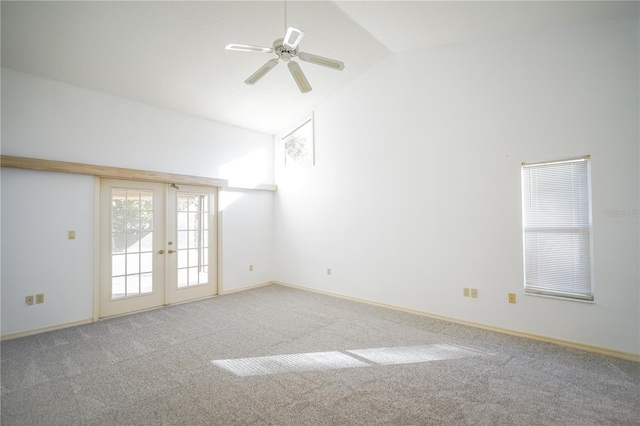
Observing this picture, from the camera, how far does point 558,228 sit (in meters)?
3.36

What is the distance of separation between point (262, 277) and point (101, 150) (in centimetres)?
348

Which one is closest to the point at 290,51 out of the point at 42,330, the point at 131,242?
the point at 131,242

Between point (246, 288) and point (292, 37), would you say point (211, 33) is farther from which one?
point (246, 288)

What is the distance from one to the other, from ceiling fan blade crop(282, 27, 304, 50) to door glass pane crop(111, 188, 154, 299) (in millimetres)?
3389

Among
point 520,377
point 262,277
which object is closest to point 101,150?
point 262,277

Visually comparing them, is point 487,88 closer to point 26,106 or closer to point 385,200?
point 385,200

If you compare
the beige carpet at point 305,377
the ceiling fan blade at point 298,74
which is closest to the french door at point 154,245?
the beige carpet at point 305,377

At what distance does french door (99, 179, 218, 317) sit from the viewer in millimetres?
4363

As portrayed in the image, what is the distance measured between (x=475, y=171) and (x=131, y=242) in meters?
4.84

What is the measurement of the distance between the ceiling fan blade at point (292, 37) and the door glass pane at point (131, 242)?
339cm

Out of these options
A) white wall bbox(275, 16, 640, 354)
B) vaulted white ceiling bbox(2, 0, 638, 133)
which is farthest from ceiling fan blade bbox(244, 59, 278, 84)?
white wall bbox(275, 16, 640, 354)

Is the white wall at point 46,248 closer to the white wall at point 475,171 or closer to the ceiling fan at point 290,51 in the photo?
the ceiling fan at point 290,51

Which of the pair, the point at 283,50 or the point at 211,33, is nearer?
the point at 283,50

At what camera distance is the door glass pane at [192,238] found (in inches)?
203
